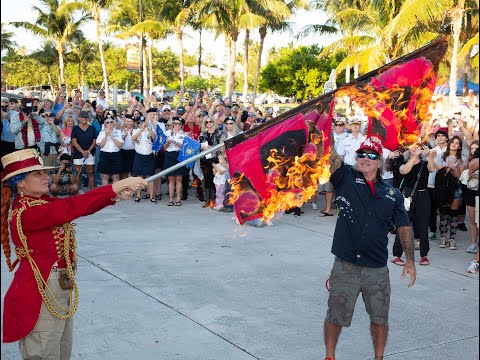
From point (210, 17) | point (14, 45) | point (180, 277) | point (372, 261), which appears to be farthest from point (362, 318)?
point (14, 45)

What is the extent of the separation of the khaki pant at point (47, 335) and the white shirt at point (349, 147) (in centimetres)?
771

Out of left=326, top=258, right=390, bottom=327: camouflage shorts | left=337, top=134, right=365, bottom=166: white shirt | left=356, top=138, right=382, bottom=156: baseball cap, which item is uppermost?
left=337, top=134, right=365, bottom=166: white shirt

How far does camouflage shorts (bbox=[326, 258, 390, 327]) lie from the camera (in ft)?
15.1

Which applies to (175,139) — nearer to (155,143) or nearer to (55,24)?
(155,143)

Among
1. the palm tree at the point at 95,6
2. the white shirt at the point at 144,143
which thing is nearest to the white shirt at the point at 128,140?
the white shirt at the point at 144,143

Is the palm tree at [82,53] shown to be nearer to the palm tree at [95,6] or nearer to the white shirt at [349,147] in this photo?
the palm tree at [95,6]

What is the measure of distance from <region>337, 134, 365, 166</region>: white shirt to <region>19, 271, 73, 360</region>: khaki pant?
7.71 metres

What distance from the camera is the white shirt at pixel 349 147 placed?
10.8 m

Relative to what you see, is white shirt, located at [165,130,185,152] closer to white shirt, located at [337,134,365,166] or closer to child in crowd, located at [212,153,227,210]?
child in crowd, located at [212,153,227,210]

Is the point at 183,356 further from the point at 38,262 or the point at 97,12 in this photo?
the point at 97,12

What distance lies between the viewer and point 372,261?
15.0 feet

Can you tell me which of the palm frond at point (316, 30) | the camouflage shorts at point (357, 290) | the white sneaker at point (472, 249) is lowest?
the white sneaker at point (472, 249)

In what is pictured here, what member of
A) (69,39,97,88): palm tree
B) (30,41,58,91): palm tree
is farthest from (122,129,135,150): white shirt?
(69,39,97,88): palm tree

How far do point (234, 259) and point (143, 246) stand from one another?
55.5 inches
